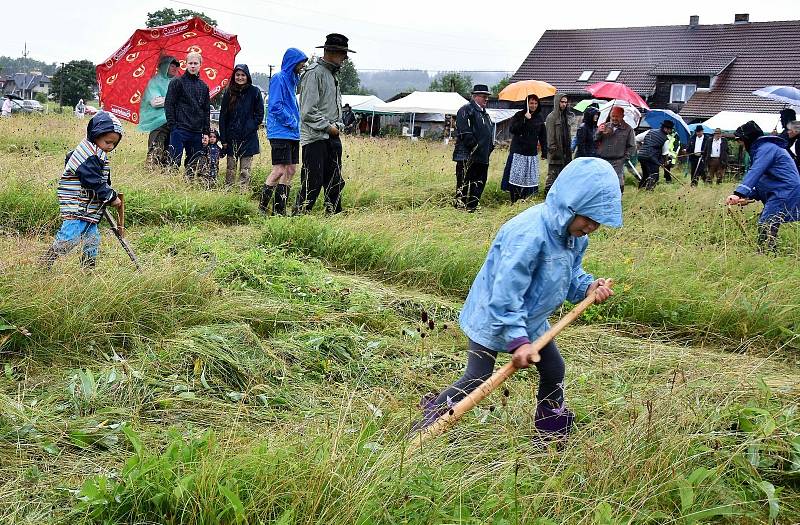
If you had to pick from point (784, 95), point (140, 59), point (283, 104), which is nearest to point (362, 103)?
point (140, 59)

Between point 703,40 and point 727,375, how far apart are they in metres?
42.9

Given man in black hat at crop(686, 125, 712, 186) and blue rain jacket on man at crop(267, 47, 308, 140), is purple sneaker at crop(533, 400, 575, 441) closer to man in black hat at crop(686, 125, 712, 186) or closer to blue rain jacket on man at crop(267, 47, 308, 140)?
blue rain jacket on man at crop(267, 47, 308, 140)

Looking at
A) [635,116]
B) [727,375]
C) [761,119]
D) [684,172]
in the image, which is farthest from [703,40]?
[727,375]

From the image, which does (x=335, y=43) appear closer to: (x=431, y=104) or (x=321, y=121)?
(x=321, y=121)

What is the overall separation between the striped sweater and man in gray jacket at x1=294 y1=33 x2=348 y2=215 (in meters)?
2.61

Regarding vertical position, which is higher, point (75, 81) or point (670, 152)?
point (75, 81)

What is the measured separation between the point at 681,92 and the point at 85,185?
39.7 m

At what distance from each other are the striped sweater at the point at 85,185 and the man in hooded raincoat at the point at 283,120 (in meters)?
2.83

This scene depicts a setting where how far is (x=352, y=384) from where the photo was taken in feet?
12.9

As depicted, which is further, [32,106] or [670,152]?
[32,106]

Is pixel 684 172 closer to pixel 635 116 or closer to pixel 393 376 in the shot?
pixel 635 116

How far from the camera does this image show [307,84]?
7785 millimetres

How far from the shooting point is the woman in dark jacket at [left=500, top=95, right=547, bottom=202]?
35.1 feet

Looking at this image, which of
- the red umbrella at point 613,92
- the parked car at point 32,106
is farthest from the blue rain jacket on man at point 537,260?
the parked car at point 32,106
